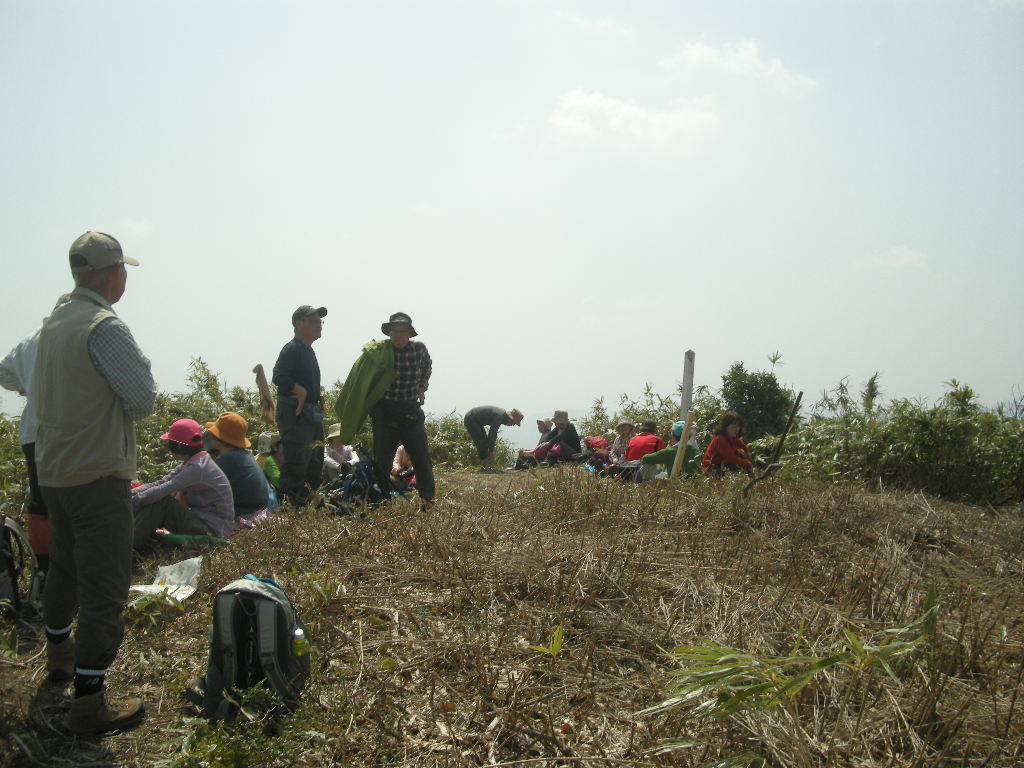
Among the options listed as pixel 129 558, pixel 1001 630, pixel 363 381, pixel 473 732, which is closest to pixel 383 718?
pixel 473 732

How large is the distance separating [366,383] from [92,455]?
3492mm

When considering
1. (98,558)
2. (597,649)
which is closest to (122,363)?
(98,558)

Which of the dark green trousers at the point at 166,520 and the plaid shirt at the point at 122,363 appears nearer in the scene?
the plaid shirt at the point at 122,363

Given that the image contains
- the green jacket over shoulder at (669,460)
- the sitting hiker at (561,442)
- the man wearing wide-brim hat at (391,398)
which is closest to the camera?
the man wearing wide-brim hat at (391,398)

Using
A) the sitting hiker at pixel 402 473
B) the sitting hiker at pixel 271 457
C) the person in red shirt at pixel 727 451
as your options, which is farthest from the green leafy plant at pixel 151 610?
the person in red shirt at pixel 727 451

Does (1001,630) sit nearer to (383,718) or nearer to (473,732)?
(473,732)

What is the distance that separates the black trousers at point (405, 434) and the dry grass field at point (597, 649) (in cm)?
125

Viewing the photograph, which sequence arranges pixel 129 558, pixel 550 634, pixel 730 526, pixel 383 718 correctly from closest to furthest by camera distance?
pixel 383 718 → pixel 129 558 → pixel 550 634 → pixel 730 526

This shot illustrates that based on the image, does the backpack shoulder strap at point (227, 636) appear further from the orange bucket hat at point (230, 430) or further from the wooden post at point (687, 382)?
the wooden post at point (687, 382)

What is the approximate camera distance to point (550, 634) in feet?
10.2

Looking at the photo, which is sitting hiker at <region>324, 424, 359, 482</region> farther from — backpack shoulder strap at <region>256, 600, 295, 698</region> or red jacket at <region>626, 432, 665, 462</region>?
backpack shoulder strap at <region>256, 600, 295, 698</region>

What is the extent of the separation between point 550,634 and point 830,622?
1117 mm

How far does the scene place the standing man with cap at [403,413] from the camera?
6309 mm

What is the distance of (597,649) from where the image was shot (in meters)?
3.00
